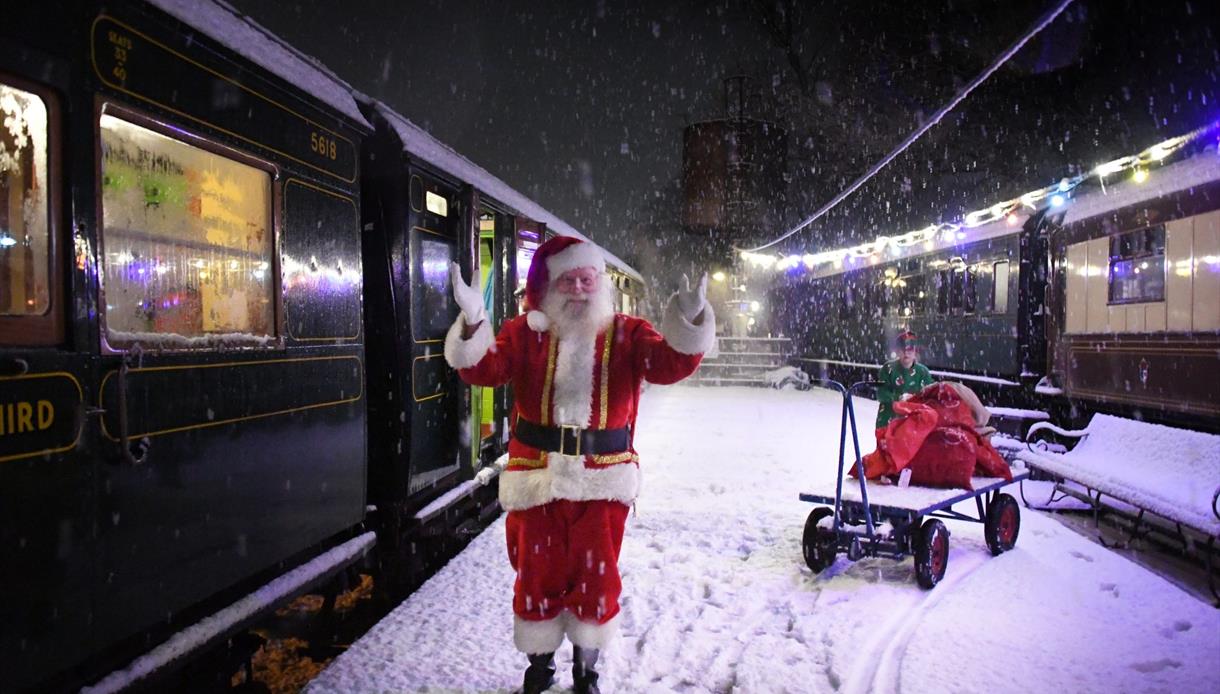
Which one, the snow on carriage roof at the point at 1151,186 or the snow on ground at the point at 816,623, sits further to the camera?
the snow on carriage roof at the point at 1151,186

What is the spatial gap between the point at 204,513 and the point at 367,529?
6.25 ft

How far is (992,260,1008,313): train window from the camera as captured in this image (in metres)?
12.6

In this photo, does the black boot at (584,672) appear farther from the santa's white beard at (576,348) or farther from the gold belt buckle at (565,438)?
the santa's white beard at (576,348)

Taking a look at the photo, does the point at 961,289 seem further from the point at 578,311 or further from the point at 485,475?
the point at 578,311

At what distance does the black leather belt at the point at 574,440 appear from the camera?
3.15 meters

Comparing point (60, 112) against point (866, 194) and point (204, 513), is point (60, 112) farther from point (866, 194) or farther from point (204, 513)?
point (866, 194)

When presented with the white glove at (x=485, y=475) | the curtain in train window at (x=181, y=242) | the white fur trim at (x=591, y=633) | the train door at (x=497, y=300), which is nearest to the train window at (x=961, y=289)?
Result: the train door at (x=497, y=300)

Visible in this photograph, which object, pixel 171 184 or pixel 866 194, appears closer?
pixel 171 184

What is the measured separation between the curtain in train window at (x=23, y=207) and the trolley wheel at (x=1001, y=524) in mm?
5752

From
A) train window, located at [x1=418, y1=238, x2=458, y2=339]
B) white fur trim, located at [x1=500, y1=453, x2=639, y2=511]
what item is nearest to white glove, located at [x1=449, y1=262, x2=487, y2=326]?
white fur trim, located at [x1=500, y1=453, x2=639, y2=511]

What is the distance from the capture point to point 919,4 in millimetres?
17828

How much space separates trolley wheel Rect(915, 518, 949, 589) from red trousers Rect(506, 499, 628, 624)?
8.39 ft

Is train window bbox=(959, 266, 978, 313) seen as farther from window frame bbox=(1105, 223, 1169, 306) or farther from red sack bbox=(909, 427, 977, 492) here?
red sack bbox=(909, 427, 977, 492)

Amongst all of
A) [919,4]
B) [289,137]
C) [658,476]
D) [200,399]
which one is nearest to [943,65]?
[919,4]
